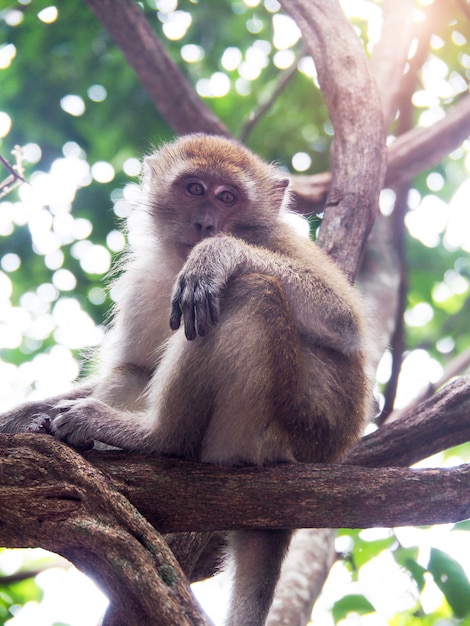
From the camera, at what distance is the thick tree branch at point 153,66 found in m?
7.52

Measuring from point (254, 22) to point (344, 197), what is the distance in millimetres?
4753

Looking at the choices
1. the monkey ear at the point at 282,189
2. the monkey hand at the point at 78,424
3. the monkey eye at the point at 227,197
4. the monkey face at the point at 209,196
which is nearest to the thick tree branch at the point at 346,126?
the monkey ear at the point at 282,189

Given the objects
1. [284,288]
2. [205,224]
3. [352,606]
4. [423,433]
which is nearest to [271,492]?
[284,288]

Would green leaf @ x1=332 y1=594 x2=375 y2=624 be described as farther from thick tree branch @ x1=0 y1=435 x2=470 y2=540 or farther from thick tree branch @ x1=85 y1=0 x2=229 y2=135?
thick tree branch @ x1=85 y1=0 x2=229 y2=135

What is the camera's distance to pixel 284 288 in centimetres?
423

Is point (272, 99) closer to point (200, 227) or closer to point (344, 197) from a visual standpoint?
point (344, 197)

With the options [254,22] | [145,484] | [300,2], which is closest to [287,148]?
[254,22]

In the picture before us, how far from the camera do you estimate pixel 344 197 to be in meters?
5.58

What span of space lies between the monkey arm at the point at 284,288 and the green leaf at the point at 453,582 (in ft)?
5.11

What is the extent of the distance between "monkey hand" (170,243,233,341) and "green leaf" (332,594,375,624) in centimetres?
247

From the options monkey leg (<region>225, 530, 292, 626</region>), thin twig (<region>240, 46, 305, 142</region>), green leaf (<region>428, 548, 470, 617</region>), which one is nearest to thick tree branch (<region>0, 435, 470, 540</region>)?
monkey leg (<region>225, 530, 292, 626</region>)

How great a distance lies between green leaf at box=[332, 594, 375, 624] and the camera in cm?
512

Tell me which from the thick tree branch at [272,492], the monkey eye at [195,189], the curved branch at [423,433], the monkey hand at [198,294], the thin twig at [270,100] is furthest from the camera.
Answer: the thin twig at [270,100]

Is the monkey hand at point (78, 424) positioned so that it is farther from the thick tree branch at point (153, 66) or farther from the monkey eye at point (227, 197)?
the thick tree branch at point (153, 66)
